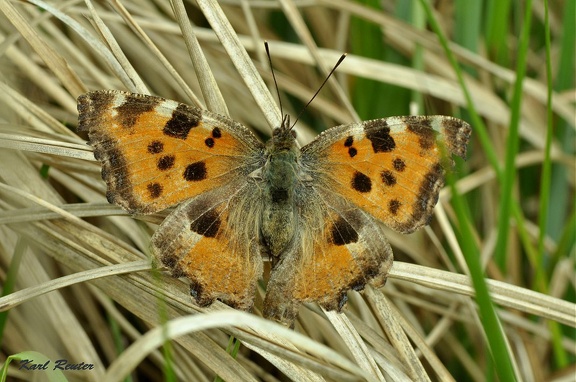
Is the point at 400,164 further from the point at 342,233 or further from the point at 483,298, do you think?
the point at 483,298

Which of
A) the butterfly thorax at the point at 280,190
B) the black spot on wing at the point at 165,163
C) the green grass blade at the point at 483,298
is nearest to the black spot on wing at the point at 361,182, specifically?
the butterfly thorax at the point at 280,190

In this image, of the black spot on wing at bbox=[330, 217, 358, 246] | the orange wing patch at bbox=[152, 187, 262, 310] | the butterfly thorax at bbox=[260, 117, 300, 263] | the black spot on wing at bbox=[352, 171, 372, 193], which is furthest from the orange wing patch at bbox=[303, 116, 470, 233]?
the orange wing patch at bbox=[152, 187, 262, 310]

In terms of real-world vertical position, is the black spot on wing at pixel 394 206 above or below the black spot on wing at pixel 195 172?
above

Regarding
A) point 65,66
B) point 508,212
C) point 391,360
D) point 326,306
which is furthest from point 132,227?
point 508,212

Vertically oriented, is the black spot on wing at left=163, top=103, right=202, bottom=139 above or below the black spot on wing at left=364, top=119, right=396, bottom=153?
below

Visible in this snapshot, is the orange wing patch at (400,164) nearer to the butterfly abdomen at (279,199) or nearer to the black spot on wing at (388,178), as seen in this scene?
the black spot on wing at (388,178)

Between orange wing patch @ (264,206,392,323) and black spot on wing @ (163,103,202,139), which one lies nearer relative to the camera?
orange wing patch @ (264,206,392,323)

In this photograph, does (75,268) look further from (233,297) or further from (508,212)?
(508,212)

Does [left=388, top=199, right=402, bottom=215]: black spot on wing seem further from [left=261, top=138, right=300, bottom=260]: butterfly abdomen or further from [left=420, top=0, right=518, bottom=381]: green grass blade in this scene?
[left=420, top=0, right=518, bottom=381]: green grass blade
